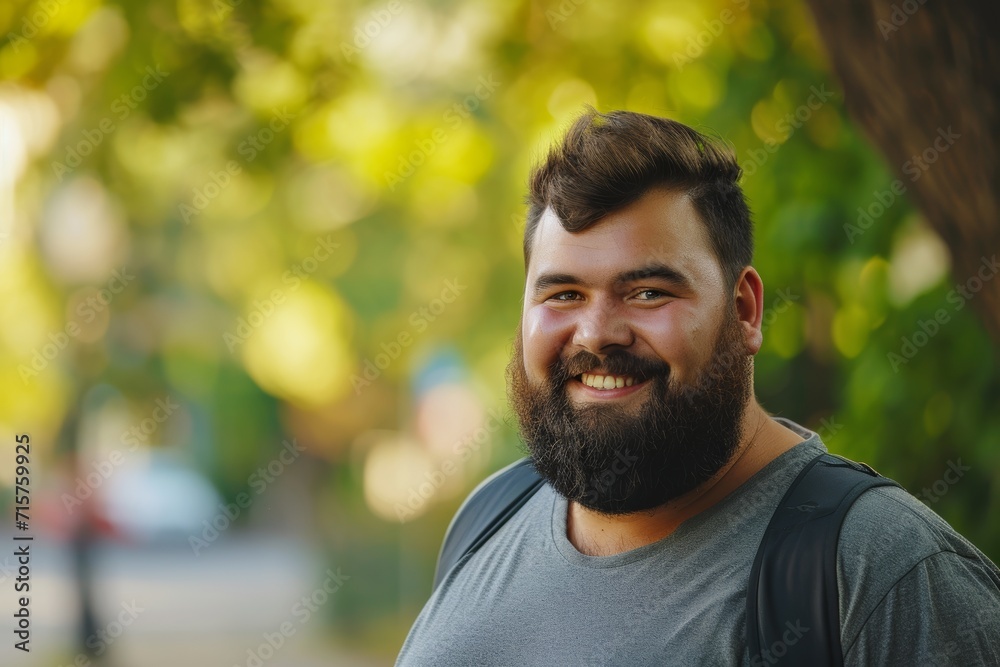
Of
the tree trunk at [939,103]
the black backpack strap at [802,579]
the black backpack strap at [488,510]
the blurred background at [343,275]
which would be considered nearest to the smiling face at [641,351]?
the black backpack strap at [802,579]

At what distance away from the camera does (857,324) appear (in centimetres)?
337

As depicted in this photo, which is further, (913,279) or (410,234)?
(410,234)

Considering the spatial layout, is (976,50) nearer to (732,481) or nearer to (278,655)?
(732,481)

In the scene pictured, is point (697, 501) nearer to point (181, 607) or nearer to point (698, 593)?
point (698, 593)

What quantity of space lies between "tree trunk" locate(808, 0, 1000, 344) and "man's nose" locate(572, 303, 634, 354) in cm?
105

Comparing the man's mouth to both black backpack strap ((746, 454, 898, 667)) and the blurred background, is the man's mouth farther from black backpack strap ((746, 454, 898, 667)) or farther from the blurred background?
the blurred background

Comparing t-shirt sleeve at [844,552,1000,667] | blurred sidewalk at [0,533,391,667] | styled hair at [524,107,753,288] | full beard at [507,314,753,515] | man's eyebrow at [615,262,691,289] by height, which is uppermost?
styled hair at [524,107,753,288]

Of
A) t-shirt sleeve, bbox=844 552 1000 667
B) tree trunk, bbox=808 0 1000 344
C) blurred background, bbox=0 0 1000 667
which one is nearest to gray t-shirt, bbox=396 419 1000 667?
t-shirt sleeve, bbox=844 552 1000 667

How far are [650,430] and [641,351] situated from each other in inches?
6.0

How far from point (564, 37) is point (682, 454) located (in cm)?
451

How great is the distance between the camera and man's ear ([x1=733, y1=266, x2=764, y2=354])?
2.13m

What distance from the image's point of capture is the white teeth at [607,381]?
2018 mm

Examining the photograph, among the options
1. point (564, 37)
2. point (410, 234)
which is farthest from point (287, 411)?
point (564, 37)

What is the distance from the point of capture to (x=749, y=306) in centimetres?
217
